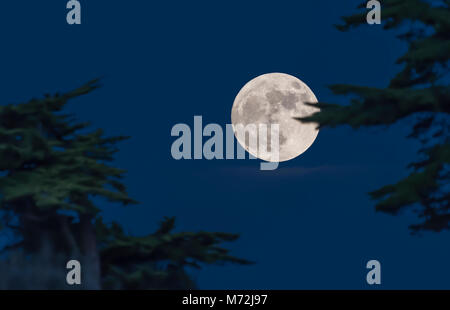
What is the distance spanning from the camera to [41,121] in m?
21.6

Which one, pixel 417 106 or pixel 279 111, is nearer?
pixel 417 106

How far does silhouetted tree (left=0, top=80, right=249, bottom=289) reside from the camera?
65.1 feet

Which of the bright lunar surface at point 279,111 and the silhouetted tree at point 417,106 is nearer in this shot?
the silhouetted tree at point 417,106

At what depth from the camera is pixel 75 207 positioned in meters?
18.9

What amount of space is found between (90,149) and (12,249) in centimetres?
396

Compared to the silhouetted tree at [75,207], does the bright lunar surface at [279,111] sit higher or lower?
higher

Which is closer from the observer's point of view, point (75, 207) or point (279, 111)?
point (75, 207)

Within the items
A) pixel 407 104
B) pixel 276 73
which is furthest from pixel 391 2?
pixel 276 73

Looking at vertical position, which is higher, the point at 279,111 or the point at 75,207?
the point at 279,111

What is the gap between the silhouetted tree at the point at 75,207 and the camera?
19.8 metres
